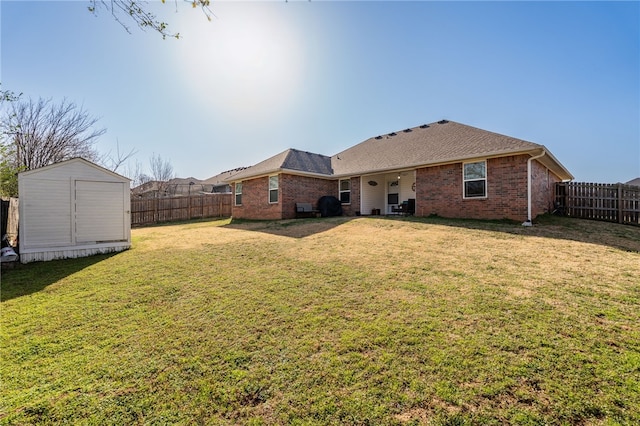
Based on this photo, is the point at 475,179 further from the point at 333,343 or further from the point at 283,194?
the point at 333,343

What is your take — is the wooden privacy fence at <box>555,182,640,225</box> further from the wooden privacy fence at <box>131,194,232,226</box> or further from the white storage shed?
the wooden privacy fence at <box>131,194,232,226</box>

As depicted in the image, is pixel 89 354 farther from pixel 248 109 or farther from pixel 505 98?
pixel 505 98

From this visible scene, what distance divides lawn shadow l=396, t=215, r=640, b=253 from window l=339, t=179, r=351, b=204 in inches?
240

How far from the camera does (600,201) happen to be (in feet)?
38.3

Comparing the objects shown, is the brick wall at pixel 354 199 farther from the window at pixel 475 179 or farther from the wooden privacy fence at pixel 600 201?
the wooden privacy fence at pixel 600 201

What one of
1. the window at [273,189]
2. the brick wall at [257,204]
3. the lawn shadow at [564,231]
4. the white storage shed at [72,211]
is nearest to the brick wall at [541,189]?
the lawn shadow at [564,231]

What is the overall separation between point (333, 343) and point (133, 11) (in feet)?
14.3

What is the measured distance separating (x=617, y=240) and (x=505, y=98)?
8.03m

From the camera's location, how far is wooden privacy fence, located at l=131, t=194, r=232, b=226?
1862 cm

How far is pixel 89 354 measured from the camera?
2.99 metres

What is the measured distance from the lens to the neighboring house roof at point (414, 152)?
10.7 metres

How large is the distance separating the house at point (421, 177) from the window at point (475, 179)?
35 mm

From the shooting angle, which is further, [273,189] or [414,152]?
[273,189]

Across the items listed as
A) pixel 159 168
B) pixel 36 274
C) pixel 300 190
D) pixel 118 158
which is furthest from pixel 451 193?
pixel 159 168
